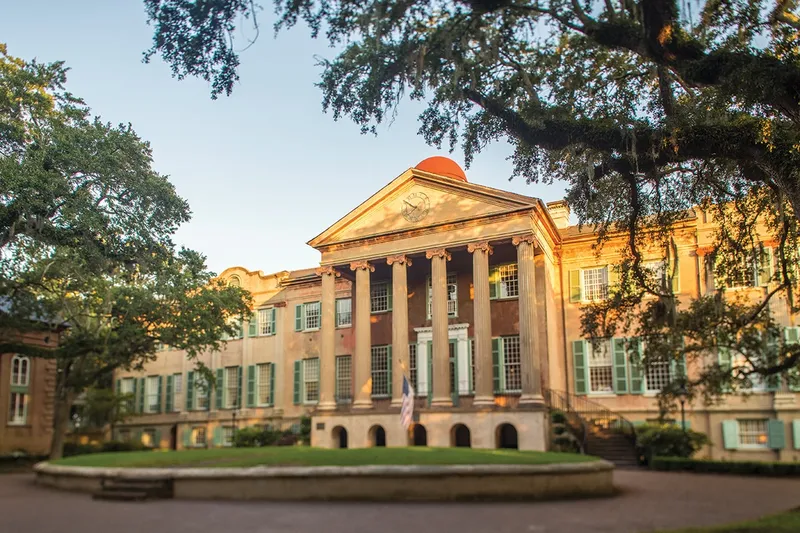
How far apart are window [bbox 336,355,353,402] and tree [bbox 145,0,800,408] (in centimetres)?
2004

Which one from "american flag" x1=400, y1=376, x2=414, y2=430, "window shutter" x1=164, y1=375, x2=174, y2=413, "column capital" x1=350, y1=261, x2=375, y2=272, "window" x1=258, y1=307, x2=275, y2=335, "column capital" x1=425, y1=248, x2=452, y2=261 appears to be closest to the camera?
"american flag" x1=400, y1=376, x2=414, y2=430

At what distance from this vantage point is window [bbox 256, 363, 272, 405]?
39.2 metres

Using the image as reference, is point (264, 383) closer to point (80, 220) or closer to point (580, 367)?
point (580, 367)

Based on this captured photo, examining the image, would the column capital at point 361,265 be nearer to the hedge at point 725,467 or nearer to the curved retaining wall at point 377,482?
the hedge at point 725,467

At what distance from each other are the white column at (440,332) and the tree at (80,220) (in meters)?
9.22

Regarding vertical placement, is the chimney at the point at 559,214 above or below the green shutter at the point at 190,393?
above

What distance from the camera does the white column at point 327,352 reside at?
31.7 meters

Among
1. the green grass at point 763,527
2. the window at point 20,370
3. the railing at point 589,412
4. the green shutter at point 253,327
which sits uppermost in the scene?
the green shutter at point 253,327

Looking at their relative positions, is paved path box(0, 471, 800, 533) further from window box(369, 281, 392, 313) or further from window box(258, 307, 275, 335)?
window box(258, 307, 275, 335)

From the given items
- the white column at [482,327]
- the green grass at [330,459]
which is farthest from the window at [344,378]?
the green grass at [330,459]

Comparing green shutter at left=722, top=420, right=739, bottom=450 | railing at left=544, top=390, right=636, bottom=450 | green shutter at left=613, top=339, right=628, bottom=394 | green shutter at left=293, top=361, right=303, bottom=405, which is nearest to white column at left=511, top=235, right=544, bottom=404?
railing at left=544, top=390, right=636, bottom=450

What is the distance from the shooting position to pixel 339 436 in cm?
3172

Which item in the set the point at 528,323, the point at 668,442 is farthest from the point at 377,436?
the point at 668,442

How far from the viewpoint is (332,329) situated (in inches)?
1271
